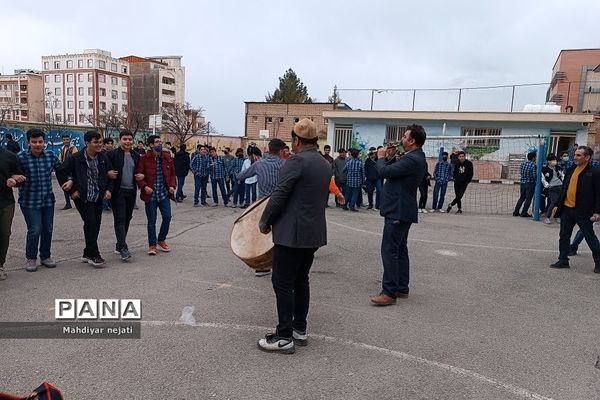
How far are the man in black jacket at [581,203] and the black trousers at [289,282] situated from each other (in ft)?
16.9

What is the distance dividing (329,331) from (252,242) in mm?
1329

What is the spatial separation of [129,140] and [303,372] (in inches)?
178

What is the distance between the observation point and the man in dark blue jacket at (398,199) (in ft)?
16.5

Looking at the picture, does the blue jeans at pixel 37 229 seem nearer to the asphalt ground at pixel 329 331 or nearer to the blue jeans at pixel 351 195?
the asphalt ground at pixel 329 331

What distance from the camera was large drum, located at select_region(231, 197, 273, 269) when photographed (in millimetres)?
5047

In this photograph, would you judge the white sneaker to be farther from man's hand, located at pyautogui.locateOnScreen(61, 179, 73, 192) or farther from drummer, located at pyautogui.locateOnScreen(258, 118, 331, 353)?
man's hand, located at pyautogui.locateOnScreen(61, 179, 73, 192)

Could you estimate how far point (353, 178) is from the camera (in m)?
13.9

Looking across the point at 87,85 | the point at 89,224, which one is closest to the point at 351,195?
the point at 89,224

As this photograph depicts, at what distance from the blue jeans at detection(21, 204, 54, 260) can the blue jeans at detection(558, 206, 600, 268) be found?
759 cm

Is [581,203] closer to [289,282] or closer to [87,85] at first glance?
[289,282]

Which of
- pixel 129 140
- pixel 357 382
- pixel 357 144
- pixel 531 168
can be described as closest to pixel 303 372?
pixel 357 382

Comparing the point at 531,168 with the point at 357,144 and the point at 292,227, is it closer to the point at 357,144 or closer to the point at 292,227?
the point at 292,227

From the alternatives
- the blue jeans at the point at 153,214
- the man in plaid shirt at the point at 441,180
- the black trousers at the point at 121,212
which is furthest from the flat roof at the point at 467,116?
the black trousers at the point at 121,212

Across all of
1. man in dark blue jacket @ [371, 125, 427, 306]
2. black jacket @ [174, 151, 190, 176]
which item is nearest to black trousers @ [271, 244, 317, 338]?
man in dark blue jacket @ [371, 125, 427, 306]
